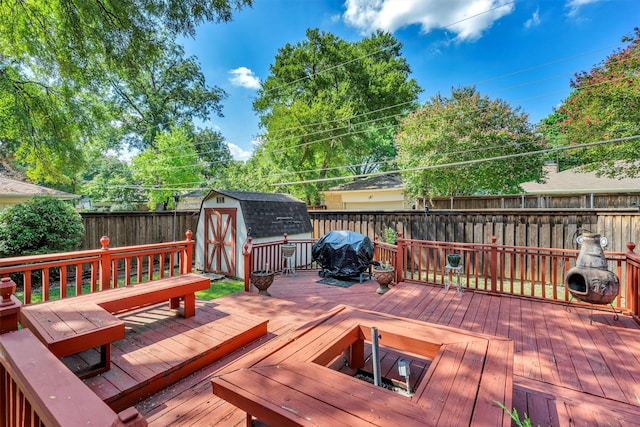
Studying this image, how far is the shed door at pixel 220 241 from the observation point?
7.49 m

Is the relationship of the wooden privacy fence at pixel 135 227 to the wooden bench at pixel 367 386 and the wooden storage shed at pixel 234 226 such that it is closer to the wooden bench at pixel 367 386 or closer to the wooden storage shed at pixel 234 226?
the wooden storage shed at pixel 234 226

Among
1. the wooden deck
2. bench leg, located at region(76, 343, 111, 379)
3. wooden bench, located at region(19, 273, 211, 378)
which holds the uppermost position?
wooden bench, located at region(19, 273, 211, 378)

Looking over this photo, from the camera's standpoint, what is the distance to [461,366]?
200 centimetres

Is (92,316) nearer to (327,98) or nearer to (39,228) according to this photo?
(39,228)

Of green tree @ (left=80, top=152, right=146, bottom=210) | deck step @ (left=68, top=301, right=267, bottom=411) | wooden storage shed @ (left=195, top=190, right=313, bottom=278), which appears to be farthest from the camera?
green tree @ (left=80, top=152, right=146, bottom=210)

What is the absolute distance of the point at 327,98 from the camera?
1778cm

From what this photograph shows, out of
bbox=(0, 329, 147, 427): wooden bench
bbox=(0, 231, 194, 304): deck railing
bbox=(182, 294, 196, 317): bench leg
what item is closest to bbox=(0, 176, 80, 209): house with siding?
bbox=(0, 231, 194, 304): deck railing

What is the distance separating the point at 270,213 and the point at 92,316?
5519 millimetres

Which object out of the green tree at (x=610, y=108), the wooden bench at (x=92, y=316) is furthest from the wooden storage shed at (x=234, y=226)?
the green tree at (x=610, y=108)

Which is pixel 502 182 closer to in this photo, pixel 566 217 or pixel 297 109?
pixel 566 217

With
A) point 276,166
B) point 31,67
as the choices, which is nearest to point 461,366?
point 31,67

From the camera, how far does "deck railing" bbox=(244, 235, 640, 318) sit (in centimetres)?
409

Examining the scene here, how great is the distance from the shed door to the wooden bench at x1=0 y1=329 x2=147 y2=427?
6026 millimetres

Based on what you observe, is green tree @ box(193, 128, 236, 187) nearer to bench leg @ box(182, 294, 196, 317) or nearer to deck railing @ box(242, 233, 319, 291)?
deck railing @ box(242, 233, 319, 291)
